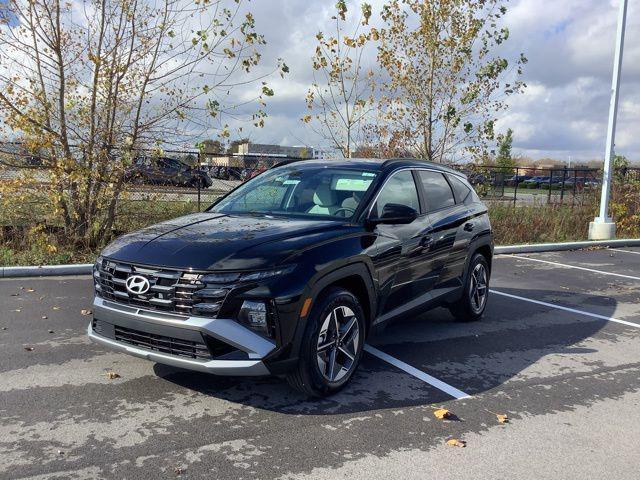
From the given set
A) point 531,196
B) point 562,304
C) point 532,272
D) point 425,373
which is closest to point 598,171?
point 531,196

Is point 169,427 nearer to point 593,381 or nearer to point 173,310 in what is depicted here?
point 173,310

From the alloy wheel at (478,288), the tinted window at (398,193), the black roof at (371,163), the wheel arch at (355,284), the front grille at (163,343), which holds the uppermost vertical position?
the black roof at (371,163)

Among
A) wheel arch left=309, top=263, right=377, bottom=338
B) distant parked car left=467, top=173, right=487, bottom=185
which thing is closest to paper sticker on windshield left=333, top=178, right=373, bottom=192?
wheel arch left=309, top=263, right=377, bottom=338

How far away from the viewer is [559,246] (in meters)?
14.1

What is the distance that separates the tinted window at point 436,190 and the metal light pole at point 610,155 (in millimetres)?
10998

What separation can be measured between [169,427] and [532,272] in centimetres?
852

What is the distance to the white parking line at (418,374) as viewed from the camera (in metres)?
4.61

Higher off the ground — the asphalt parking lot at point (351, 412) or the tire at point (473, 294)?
the tire at point (473, 294)

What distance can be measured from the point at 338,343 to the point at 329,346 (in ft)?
0.38

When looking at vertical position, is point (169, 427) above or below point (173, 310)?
below

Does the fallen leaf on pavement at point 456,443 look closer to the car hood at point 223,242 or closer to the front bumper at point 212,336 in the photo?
the front bumper at point 212,336

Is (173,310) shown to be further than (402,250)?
No

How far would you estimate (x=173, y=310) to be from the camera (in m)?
3.82

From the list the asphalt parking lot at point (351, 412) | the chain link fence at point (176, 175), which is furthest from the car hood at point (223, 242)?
the chain link fence at point (176, 175)
